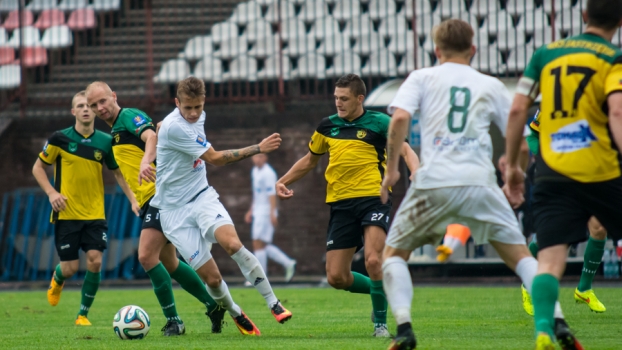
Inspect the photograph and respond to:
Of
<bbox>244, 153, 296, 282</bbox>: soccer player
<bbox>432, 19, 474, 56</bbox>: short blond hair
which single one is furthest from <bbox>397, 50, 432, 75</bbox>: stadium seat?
<bbox>432, 19, 474, 56</bbox>: short blond hair

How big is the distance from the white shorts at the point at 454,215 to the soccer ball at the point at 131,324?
9.50 feet

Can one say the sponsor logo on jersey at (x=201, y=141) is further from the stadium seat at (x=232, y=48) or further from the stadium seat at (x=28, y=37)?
Result: the stadium seat at (x=28, y=37)

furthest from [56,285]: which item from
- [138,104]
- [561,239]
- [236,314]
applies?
[138,104]

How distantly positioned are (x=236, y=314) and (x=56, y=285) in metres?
3.34

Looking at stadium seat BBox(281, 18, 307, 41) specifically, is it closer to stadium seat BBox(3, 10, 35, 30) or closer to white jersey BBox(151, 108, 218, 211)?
stadium seat BBox(3, 10, 35, 30)

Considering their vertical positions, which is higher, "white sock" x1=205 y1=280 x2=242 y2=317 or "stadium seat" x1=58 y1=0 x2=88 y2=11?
"stadium seat" x1=58 y1=0 x2=88 y2=11

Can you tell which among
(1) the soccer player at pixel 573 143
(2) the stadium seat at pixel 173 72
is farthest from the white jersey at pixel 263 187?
(1) the soccer player at pixel 573 143

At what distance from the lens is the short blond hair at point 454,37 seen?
5.29m

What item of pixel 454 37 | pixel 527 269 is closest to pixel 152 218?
pixel 454 37

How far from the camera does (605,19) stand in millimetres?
5059

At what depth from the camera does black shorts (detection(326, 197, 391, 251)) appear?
747 centimetres

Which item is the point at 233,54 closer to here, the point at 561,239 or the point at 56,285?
the point at 56,285

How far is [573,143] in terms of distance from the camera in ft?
16.4

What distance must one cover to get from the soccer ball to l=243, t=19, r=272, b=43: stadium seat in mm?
11714
